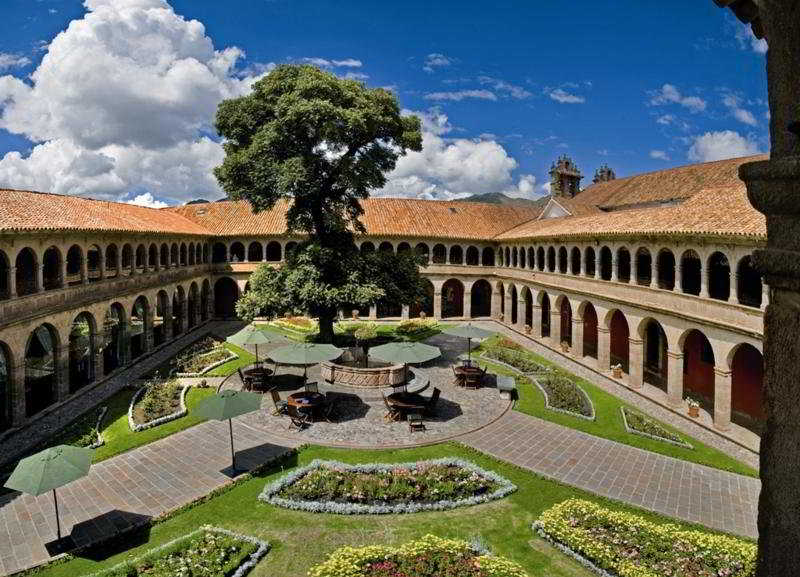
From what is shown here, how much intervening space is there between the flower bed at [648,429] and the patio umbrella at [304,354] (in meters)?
11.6

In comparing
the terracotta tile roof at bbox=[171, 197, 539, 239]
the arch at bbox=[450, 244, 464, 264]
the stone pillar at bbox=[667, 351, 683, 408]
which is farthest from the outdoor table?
the arch at bbox=[450, 244, 464, 264]

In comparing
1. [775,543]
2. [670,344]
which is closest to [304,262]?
[670,344]

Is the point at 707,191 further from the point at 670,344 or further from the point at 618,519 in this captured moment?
the point at 618,519

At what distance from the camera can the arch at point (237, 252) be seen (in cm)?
4209

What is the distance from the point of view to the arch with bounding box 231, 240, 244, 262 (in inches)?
1657

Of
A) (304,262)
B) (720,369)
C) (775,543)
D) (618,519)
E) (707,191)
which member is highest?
(707,191)

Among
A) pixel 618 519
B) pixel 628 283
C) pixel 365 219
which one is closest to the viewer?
pixel 618 519

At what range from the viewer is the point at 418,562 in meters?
9.91

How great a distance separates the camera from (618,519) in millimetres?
11953

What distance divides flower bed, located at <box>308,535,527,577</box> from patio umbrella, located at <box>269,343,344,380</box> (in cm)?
955

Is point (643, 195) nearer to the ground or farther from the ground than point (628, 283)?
farther from the ground

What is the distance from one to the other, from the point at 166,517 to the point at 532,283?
28623 mm

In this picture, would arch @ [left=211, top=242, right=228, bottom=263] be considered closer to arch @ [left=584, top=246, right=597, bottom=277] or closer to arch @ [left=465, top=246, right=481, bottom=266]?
arch @ [left=465, top=246, right=481, bottom=266]

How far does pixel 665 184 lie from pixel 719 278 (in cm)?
1744
